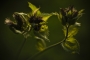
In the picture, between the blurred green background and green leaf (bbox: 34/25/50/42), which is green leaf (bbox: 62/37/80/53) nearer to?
green leaf (bbox: 34/25/50/42)

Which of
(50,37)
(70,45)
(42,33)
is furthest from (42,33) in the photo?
(50,37)

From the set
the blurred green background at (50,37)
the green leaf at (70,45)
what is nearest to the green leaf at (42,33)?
the green leaf at (70,45)

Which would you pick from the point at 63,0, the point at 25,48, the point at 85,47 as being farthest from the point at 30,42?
the point at 63,0

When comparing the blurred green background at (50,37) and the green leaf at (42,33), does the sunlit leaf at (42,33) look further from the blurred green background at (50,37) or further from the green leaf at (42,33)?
the blurred green background at (50,37)

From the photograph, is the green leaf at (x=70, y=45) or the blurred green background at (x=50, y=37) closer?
the green leaf at (x=70, y=45)

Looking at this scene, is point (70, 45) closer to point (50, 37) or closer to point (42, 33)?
point (42, 33)

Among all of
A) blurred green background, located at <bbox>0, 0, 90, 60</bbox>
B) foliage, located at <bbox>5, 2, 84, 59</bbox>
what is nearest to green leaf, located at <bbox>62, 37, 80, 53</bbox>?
foliage, located at <bbox>5, 2, 84, 59</bbox>

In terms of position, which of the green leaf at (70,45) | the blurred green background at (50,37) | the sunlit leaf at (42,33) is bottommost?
the green leaf at (70,45)

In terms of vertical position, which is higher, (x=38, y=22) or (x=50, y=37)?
(x=50, y=37)

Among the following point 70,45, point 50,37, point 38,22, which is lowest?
point 70,45
